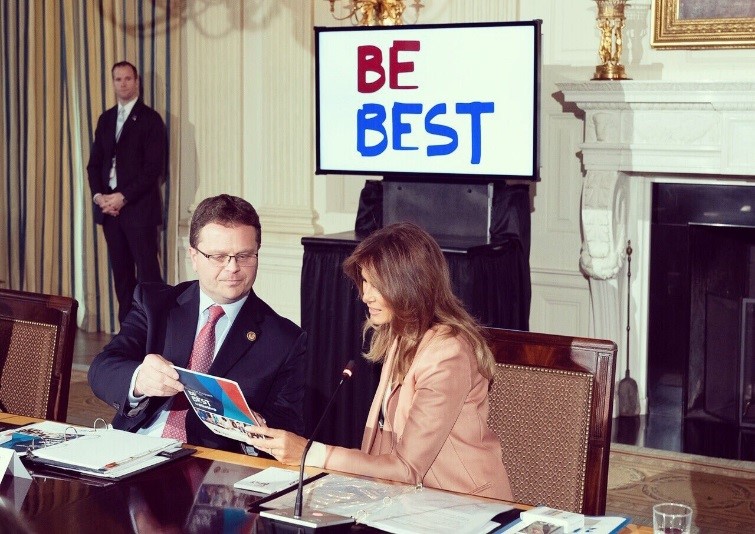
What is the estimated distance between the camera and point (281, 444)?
2271mm

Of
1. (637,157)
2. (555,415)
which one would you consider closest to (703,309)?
(637,157)

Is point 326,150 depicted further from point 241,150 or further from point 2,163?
point 2,163

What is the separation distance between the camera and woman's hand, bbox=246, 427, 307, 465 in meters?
2.27

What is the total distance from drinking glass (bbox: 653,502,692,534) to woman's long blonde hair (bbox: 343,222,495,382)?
0.63 m

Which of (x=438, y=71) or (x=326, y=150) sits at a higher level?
(x=438, y=71)

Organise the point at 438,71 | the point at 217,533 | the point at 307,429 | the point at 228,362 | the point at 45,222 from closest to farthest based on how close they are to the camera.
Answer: the point at 217,533
the point at 228,362
the point at 307,429
the point at 438,71
the point at 45,222

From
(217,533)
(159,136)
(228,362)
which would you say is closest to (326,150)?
(159,136)

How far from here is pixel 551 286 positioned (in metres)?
5.62

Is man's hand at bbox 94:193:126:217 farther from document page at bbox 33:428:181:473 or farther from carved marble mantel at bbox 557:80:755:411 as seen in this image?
document page at bbox 33:428:181:473

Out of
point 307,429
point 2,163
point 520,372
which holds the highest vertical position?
point 2,163

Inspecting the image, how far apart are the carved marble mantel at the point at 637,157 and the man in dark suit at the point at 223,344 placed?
268 cm

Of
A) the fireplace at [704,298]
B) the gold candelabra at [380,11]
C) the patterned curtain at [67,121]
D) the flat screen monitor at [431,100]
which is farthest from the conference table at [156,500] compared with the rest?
the patterned curtain at [67,121]

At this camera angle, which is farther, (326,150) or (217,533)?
(326,150)

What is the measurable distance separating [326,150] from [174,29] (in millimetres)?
1860
